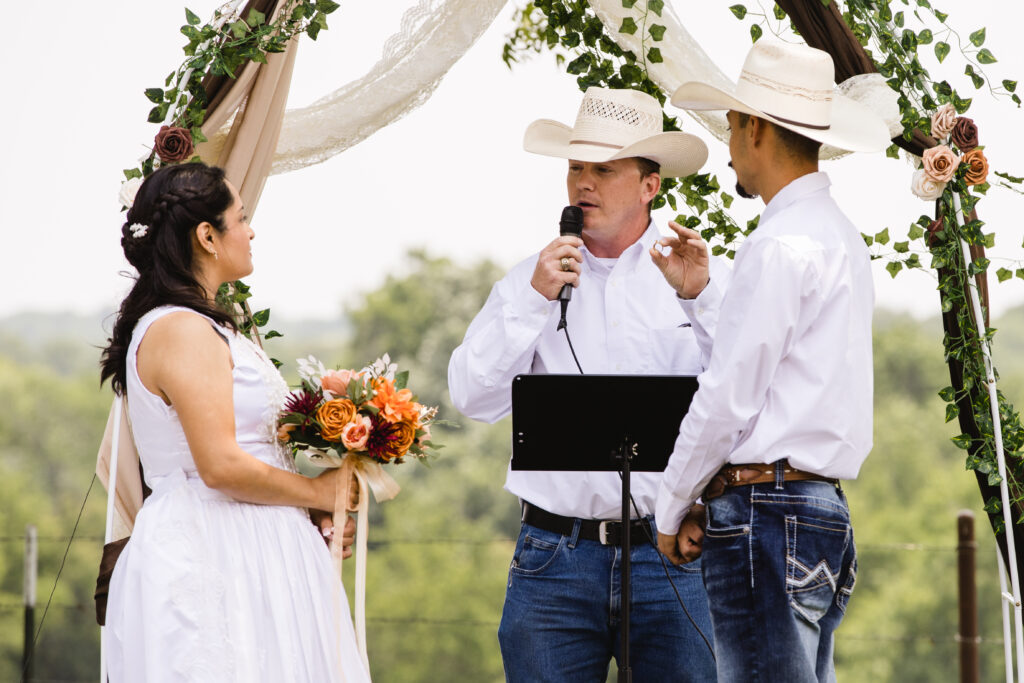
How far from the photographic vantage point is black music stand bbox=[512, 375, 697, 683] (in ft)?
8.53

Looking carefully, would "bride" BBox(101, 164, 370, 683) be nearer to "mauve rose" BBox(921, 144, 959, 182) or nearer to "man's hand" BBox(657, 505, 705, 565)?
"man's hand" BBox(657, 505, 705, 565)

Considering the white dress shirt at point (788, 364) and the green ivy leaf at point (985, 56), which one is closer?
the white dress shirt at point (788, 364)

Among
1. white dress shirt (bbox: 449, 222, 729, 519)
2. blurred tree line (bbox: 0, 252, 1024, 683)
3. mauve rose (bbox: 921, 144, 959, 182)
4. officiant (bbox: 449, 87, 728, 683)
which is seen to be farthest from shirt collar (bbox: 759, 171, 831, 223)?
blurred tree line (bbox: 0, 252, 1024, 683)

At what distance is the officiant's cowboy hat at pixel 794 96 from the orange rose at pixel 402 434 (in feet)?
3.46

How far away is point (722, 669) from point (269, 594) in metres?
1.07

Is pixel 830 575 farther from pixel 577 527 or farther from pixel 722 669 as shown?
pixel 577 527

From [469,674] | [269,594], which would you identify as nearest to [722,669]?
[269,594]

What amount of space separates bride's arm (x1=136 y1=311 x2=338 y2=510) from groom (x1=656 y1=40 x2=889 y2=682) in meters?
0.99

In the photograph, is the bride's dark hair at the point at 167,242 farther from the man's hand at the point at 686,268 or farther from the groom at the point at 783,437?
the groom at the point at 783,437

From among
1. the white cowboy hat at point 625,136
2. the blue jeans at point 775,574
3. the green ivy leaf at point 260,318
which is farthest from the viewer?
the green ivy leaf at point 260,318

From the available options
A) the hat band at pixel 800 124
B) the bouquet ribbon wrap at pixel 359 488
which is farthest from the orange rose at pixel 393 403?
the hat band at pixel 800 124

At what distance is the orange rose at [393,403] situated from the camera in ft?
9.14

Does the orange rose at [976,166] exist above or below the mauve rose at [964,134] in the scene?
below

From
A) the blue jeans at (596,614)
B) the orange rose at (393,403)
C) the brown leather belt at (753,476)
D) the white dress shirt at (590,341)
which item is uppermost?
the white dress shirt at (590,341)
